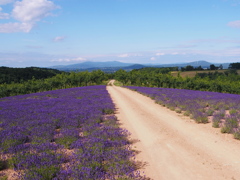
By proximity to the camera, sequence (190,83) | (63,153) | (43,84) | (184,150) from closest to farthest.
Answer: (63,153)
(184,150)
(43,84)
(190,83)

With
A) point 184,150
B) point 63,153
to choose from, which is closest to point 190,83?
point 184,150

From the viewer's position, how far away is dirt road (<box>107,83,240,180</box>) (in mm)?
6449

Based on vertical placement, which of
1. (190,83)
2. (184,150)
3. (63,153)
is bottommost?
(184,150)

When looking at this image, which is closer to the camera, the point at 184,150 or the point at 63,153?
the point at 63,153

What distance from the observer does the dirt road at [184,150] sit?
21.2ft

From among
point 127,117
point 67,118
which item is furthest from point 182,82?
point 67,118

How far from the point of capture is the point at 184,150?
27.3 ft

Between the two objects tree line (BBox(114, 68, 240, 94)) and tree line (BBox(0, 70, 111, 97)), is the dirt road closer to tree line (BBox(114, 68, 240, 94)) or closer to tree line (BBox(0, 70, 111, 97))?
tree line (BBox(0, 70, 111, 97))

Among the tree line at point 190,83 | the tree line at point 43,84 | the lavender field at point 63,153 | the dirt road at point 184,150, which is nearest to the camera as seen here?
the lavender field at point 63,153

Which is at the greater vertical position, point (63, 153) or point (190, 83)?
point (190, 83)

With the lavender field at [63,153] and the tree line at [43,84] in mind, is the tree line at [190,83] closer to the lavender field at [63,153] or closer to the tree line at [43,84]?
the tree line at [43,84]

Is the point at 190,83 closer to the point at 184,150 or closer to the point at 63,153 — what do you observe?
the point at 184,150

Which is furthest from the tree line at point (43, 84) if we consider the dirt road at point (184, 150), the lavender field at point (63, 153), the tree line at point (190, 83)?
the dirt road at point (184, 150)

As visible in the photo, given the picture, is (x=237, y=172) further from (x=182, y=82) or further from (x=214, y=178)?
(x=182, y=82)
